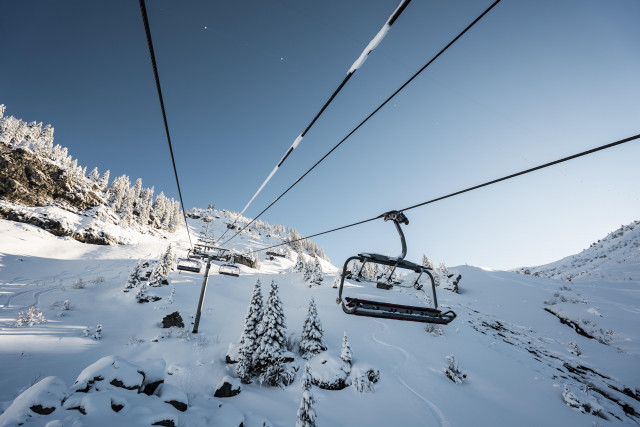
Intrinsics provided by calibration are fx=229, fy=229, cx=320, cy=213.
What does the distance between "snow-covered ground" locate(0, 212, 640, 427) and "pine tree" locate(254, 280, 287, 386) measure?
641mm

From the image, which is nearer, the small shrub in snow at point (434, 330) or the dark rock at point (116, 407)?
the dark rock at point (116, 407)

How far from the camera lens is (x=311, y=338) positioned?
53.2 feet

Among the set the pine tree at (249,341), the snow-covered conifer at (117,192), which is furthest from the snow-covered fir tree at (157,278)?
the snow-covered conifer at (117,192)

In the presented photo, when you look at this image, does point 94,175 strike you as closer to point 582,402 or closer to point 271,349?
point 271,349

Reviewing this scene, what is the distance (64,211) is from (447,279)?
77470 mm

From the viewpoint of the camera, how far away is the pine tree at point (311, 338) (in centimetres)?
1566

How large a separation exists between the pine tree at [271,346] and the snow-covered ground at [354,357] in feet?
2.10

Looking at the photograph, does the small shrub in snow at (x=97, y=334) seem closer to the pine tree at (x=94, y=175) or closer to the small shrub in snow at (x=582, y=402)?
the small shrub in snow at (x=582, y=402)

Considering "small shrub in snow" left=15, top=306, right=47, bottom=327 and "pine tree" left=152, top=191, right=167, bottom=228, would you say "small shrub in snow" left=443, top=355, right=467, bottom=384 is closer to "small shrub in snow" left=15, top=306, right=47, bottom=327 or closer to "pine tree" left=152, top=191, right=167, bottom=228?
"small shrub in snow" left=15, top=306, right=47, bottom=327

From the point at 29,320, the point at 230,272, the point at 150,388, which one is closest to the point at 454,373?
the point at 150,388

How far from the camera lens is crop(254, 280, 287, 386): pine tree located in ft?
42.5

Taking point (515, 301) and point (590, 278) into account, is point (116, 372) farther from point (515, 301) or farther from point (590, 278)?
point (590, 278)

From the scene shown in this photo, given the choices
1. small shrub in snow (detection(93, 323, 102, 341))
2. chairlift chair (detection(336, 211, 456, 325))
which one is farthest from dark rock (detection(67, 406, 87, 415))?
small shrub in snow (detection(93, 323, 102, 341))

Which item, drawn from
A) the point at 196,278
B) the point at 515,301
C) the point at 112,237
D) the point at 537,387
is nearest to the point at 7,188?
the point at 112,237
